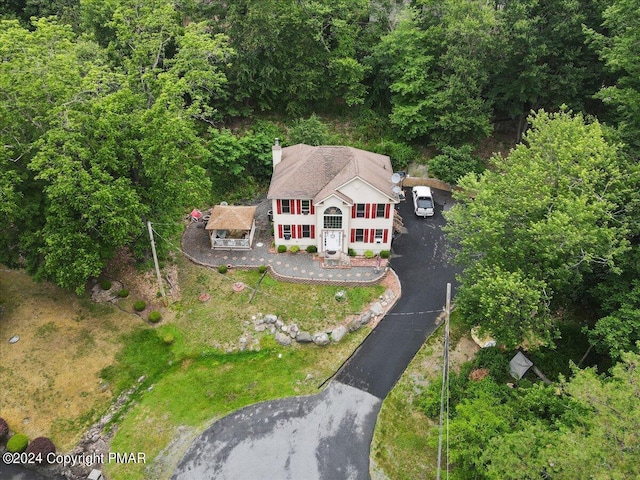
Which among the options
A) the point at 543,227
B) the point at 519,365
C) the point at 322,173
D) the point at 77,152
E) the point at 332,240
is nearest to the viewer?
the point at 543,227

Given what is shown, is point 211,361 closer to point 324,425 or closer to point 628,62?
point 324,425

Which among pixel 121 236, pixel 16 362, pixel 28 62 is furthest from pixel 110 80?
pixel 16 362

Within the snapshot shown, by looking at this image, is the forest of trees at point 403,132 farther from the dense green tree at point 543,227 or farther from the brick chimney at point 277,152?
the brick chimney at point 277,152

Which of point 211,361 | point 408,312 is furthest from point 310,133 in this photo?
point 211,361

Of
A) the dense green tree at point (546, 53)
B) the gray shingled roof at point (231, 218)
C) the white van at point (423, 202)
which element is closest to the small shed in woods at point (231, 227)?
the gray shingled roof at point (231, 218)

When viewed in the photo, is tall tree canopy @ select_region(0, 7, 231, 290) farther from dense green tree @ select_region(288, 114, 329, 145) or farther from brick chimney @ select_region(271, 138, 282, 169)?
dense green tree @ select_region(288, 114, 329, 145)

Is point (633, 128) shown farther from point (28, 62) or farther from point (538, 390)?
point (28, 62)

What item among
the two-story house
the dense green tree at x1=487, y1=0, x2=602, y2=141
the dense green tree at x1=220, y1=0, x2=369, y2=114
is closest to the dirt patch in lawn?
the two-story house
